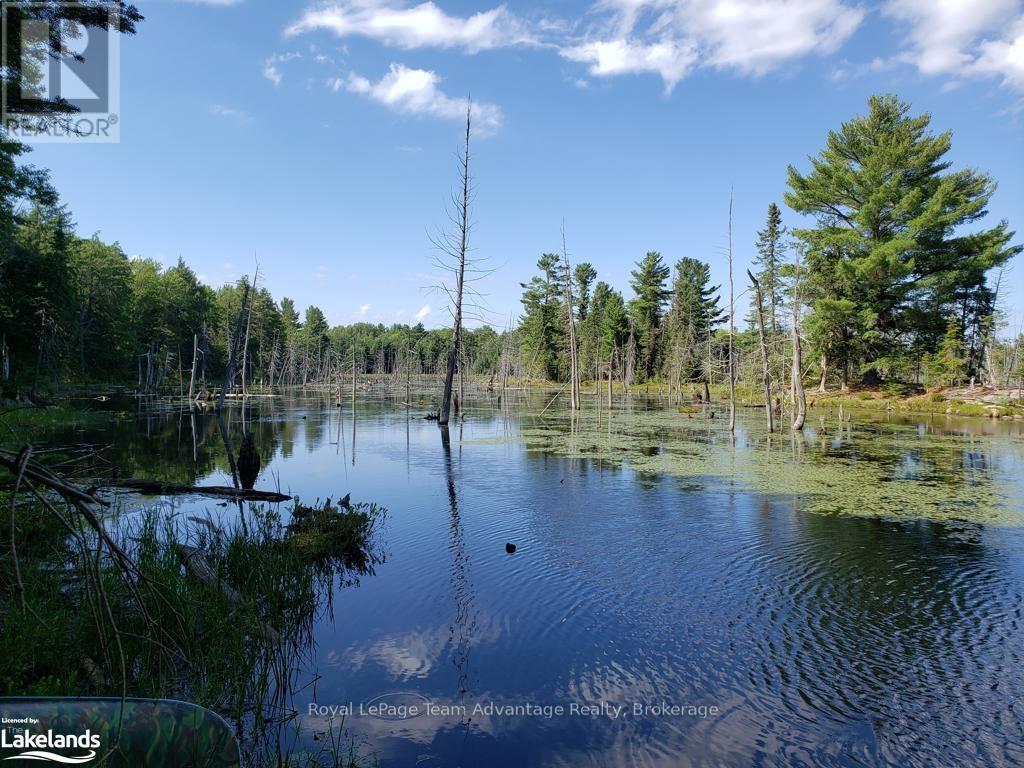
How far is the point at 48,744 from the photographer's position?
285 cm

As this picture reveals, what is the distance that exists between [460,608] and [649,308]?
68.7 metres

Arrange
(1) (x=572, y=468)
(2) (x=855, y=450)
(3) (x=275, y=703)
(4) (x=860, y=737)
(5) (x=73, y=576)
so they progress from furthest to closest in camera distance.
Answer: (2) (x=855, y=450), (1) (x=572, y=468), (5) (x=73, y=576), (3) (x=275, y=703), (4) (x=860, y=737)

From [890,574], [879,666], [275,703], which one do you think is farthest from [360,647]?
[890,574]

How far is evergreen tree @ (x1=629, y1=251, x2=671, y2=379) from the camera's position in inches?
2864

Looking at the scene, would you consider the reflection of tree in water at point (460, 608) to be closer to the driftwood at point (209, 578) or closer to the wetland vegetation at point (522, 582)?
the wetland vegetation at point (522, 582)

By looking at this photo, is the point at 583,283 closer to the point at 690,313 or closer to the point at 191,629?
the point at 690,313

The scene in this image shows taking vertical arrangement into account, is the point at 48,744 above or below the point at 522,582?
above

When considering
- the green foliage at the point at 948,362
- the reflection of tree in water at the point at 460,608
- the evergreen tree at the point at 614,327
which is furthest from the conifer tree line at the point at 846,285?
the reflection of tree in water at the point at 460,608

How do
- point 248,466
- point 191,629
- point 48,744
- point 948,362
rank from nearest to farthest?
point 48,744 < point 191,629 < point 248,466 < point 948,362

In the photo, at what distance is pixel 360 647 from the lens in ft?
20.5

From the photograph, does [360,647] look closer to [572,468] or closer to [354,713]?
[354,713]

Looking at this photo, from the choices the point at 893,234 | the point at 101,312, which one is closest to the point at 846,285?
the point at 893,234

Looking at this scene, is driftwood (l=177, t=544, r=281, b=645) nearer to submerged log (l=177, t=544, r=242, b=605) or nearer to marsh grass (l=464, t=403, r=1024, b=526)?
submerged log (l=177, t=544, r=242, b=605)

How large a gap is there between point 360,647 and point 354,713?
1183 mm
